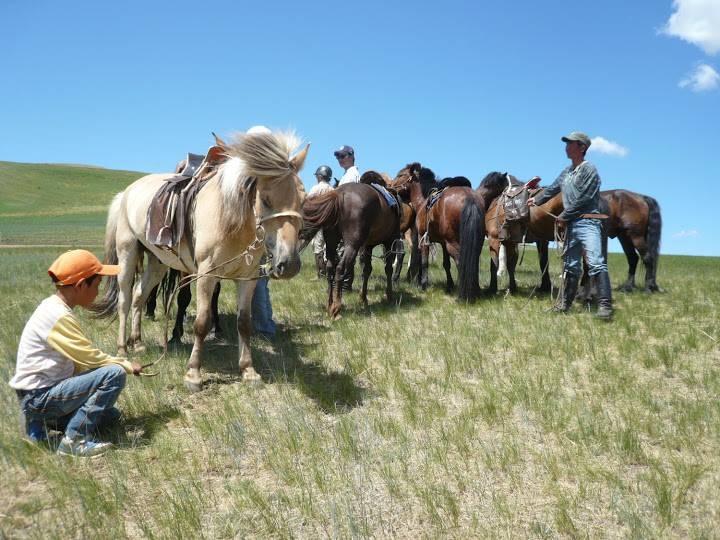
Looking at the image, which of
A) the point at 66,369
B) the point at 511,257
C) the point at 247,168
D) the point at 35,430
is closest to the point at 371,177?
the point at 511,257

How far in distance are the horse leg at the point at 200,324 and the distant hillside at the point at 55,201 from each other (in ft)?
92.4

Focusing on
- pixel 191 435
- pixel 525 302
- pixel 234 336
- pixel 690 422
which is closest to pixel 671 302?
pixel 525 302

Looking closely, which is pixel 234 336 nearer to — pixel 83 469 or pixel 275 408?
pixel 275 408

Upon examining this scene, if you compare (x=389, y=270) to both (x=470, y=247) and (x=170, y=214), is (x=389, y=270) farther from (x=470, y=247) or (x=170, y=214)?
(x=170, y=214)

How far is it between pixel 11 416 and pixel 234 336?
2940 mm

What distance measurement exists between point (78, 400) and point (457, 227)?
250 inches

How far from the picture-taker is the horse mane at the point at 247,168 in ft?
12.9

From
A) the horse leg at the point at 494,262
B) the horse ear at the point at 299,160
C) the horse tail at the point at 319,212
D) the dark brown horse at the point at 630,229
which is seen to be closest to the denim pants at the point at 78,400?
the horse ear at the point at 299,160

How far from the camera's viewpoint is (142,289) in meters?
6.02

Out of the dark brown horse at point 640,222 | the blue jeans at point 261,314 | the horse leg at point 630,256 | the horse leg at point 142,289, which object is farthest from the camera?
the horse leg at point 630,256

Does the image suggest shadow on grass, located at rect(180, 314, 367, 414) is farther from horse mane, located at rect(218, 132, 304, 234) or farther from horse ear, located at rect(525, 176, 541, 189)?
horse ear, located at rect(525, 176, 541, 189)

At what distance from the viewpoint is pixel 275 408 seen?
4.09 m

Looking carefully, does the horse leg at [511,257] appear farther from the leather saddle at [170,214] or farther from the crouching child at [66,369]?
the crouching child at [66,369]

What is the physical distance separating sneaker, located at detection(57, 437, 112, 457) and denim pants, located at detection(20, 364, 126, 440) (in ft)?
0.16
